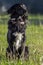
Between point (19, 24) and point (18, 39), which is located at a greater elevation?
point (19, 24)

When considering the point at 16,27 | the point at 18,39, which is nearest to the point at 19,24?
the point at 16,27

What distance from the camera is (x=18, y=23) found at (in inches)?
309

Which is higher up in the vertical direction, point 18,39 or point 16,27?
point 16,27

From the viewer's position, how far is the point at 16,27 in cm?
783

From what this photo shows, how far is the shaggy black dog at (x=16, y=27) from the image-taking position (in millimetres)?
7793

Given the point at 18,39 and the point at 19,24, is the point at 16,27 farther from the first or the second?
the point at 18,39

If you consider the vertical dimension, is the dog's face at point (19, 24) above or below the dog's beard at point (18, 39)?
above

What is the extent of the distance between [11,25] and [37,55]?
43.2 inches

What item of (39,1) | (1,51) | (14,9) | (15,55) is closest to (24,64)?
(15,55)

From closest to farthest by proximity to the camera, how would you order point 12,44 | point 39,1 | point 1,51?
point 12,44 < point 1,51 < point 39,1

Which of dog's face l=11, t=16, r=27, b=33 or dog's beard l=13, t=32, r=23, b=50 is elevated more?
dog's face l=11, t=16, r=27, b=33

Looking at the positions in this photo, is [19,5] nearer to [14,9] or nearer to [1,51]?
[14,9]

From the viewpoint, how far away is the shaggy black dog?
25.6 feet

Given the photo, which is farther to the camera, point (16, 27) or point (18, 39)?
point (18, 39)
